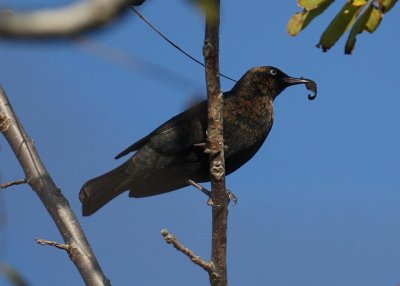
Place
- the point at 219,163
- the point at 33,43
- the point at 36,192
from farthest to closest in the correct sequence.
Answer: the point at 36,192, the point at 219,163, the point at 33,43

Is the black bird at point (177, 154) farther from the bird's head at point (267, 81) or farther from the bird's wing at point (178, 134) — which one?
the bird's head at point (267, 81)

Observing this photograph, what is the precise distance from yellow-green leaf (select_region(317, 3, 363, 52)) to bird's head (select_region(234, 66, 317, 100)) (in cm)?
286

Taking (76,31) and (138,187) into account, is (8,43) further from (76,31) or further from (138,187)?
(138,187)

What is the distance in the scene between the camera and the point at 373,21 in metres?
2.08

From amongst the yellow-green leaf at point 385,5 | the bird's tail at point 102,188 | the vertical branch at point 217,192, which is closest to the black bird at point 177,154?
the bird's tail at point 102,188

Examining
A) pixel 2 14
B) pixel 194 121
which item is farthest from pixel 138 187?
pixel 2 14

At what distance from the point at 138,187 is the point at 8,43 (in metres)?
4.24

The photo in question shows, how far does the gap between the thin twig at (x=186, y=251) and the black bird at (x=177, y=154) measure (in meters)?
1.69

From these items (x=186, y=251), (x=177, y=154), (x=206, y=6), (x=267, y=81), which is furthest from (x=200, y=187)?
(x=206, y=6)

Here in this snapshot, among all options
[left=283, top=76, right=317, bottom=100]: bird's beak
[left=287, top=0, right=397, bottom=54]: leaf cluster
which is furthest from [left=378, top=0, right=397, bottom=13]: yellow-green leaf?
[left=283, top=76, right=317, bottom=100]: bird's beak

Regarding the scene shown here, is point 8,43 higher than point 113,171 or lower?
lower

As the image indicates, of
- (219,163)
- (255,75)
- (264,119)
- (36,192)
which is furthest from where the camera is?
(255,75)

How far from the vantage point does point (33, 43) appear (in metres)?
0.66

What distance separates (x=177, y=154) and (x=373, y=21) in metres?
2.79
